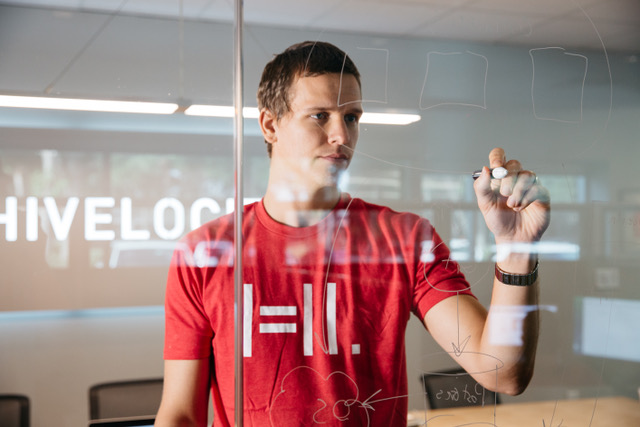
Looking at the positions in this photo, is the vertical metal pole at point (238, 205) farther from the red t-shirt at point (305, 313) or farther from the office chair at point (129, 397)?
the office chair at point (129, 397)

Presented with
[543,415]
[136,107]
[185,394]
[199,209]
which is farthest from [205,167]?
[543,415]

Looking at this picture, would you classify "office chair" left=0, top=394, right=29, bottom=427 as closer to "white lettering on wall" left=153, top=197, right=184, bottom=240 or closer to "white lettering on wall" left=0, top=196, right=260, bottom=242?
"white lettering on wall" left=0, top=196, right=260, bottom=242

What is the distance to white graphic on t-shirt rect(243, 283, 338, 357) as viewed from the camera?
1554 mm

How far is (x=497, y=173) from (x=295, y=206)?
61 cm

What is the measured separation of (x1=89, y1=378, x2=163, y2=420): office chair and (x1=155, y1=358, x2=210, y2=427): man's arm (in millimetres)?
25

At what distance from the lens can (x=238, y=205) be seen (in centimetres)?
159

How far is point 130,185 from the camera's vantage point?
5.06 feet

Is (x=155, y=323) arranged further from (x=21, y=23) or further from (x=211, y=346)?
(x=21, y=23)

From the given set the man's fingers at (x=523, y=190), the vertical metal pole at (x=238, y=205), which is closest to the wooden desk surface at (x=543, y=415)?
the vertical metal pole at (x=238, y=205)

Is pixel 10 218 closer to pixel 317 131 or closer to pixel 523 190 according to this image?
pixel 317 131

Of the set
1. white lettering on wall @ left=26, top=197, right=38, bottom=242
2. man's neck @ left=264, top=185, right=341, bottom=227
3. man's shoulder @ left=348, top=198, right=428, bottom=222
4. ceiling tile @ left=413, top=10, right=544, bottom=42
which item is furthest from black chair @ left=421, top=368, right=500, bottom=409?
white lettering on wall @ left=26, top=197, right=38, bottom=242

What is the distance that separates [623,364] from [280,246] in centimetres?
119

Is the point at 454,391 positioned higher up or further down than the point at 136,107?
further down

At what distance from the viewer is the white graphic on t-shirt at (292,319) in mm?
1554
